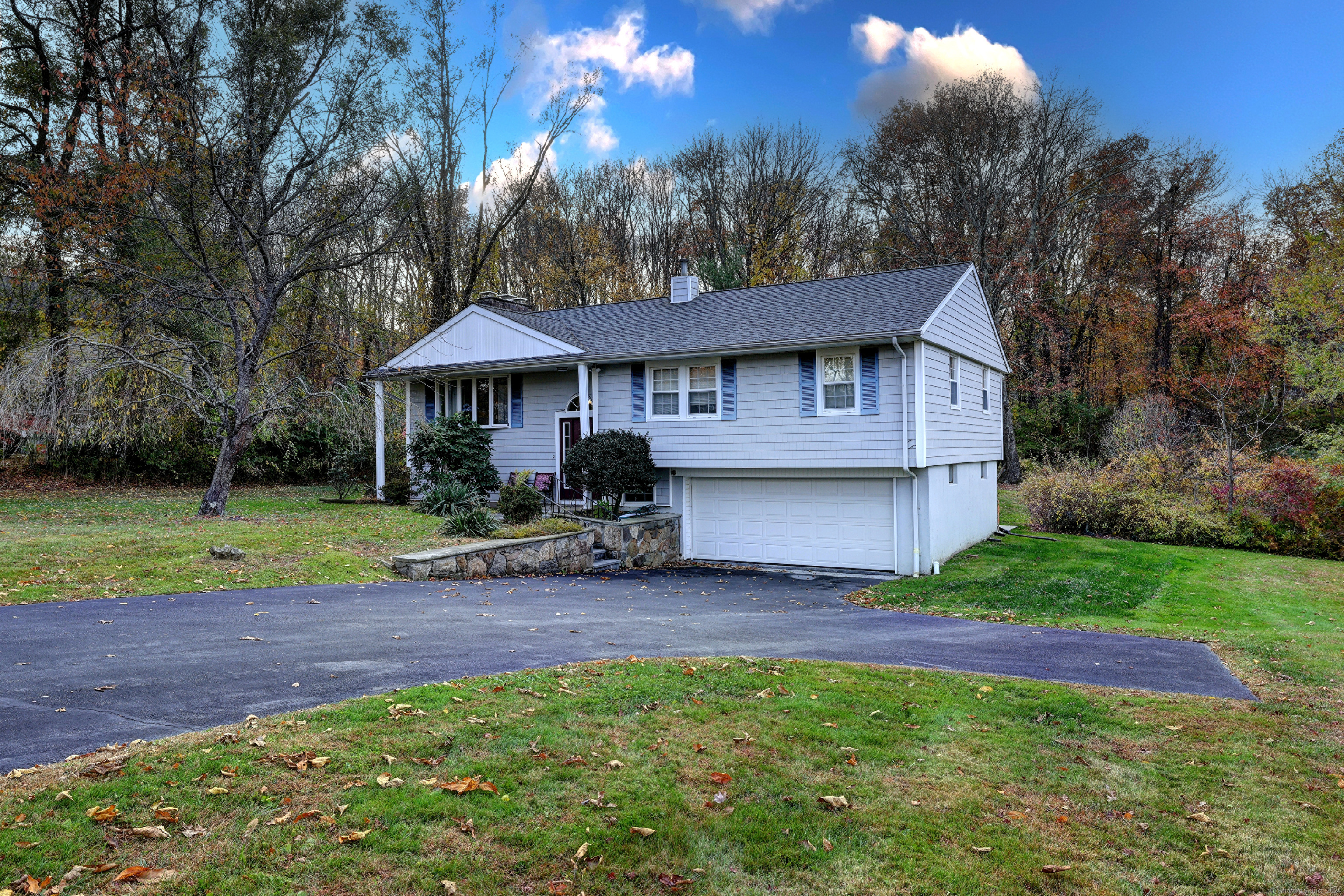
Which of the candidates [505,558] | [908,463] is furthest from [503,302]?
[908,463]

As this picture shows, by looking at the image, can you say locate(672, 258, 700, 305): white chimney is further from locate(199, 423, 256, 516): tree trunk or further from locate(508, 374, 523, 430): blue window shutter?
locate(199, 423, 256, 516): tree trunk

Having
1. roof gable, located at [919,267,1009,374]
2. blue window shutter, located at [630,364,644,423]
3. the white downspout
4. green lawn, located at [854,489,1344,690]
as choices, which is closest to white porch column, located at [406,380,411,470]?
blue window shutter, located at [630,364,644,423]

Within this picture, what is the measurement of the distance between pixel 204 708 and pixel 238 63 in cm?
1620

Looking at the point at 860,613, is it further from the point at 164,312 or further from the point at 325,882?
the point at 164,312

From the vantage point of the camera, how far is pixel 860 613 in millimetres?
11445

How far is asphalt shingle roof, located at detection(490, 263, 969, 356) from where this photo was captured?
15680mm

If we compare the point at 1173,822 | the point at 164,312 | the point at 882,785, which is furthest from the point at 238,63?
the point at 1173,822

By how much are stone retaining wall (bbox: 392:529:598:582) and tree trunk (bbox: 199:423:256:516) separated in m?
5.69

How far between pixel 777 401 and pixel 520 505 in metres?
5.84

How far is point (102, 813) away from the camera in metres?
3.44

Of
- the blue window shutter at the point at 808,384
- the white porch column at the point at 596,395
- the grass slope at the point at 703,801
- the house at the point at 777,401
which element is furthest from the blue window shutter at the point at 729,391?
the grass slope at the point at 703,801

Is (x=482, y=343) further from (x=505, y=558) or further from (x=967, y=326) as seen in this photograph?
(x=967, y=326)

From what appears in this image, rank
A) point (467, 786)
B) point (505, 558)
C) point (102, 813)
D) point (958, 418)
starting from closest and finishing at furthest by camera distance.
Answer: point (102, 813) → point (467, 786) → point (505, 558) → point (958, 418)

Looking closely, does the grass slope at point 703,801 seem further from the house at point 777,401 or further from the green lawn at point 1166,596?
the house at point 777,401
